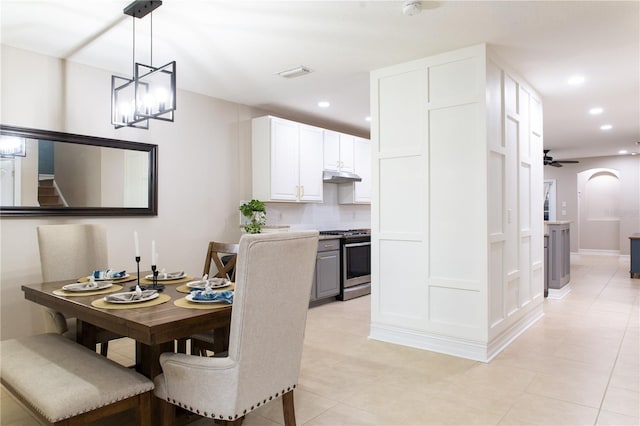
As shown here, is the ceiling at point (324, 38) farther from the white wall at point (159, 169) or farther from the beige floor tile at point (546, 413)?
the beige floor tile at point (546, 413)

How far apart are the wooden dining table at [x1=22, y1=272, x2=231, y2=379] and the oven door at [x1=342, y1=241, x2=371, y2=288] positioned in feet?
10.9

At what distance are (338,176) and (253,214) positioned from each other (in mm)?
1474

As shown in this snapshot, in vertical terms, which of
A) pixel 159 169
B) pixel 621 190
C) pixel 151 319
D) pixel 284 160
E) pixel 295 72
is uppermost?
pixel 295 72

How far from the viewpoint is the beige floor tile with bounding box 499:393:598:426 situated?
2301mm

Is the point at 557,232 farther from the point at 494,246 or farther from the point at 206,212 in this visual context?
the point at 206,212

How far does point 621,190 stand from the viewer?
396 inches

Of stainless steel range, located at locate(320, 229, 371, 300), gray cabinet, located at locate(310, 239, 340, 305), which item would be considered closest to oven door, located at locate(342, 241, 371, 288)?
stainless steel range, located at locate(320, 229, 371, 300)

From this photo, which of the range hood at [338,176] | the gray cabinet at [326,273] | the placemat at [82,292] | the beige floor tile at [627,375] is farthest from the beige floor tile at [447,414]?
the range hood at [338,176]

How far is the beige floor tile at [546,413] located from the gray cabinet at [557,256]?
11.9ft

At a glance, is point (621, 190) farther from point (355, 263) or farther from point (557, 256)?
point (355, 263)

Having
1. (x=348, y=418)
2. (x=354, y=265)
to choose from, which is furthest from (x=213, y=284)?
(x=354, y=265)

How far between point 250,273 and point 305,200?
3.81 meters

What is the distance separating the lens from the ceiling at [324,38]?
2.74 m

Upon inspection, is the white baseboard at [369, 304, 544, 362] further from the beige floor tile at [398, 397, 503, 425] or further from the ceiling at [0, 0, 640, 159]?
the ceiling at [0, 0, 640, 159]
